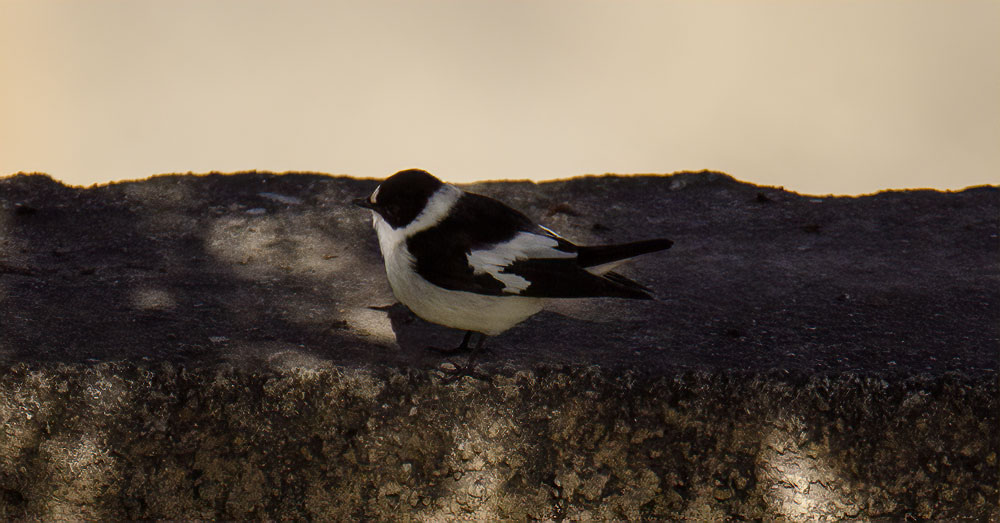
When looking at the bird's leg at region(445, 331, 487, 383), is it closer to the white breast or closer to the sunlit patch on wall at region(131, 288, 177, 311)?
the white breast

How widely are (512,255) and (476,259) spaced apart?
109mm

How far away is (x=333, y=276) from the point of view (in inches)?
161

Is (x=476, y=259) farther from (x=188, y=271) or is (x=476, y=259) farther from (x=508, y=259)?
(x=188, y=271)

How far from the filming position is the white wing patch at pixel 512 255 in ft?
10.2

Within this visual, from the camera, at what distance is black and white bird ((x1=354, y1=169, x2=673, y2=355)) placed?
10.2ft

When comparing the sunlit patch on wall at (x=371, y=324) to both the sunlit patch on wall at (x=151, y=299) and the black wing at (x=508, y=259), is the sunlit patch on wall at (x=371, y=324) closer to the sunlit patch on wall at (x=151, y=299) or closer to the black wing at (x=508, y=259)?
the black wing at (x=508, y=259)

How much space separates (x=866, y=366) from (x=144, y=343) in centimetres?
230

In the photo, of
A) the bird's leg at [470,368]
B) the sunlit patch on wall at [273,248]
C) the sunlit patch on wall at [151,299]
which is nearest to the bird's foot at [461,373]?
the bird's leg at [470,368]

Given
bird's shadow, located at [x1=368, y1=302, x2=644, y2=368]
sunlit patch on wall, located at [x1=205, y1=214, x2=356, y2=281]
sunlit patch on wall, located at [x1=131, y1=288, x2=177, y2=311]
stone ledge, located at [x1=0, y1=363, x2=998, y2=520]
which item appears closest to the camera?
stone ledge, located at [x1=0, y1=363, x2=998, y2=520]

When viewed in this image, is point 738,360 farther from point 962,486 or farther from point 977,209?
point 977,209

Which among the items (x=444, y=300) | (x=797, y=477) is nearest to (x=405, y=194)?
(x=444, y=300)

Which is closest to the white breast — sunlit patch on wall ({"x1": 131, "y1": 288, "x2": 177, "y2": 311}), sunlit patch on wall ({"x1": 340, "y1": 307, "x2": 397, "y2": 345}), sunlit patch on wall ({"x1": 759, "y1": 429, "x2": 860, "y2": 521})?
sunlit patch on wall ({"x1": 340, "y1": 307, "x2": 397, "y2": 345})

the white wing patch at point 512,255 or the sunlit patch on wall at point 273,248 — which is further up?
the white wing patch at point 512,255

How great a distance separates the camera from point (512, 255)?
315cm
